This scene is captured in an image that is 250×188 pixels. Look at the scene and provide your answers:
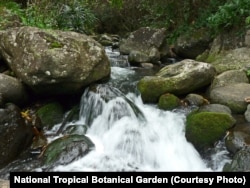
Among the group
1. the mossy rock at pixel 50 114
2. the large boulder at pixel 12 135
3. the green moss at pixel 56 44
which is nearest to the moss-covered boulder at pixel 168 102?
the mossy rock at pixel 50 114

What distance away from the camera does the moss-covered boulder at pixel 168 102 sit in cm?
697

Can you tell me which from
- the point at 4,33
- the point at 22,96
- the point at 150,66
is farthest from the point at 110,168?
the point at 150,66

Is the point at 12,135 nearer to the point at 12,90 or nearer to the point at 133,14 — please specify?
the point at 12,90

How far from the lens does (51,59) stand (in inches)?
242

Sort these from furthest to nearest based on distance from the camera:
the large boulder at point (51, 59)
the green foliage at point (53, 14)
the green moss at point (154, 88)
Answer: the green foliage at point (53, 14) < the green moss at point (154, 88) < the large boulder at point (51, 59)

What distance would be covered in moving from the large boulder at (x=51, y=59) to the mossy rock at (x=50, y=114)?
284 millimetres

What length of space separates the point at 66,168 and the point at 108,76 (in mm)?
3010

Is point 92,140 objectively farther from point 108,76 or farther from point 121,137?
point 108,76

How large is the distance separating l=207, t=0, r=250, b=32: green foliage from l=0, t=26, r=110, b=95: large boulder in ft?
14.4

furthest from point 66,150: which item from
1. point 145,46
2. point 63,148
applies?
point 145,46

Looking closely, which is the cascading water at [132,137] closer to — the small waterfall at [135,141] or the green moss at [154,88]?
the small waterfall at [135,141]

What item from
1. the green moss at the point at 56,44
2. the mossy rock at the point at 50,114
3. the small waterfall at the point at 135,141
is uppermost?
the green moss at the point at 56,44

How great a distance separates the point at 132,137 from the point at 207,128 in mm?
1339

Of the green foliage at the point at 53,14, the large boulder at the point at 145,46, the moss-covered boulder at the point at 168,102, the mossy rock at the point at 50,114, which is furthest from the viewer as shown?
the large boulder at the point at 145,46
